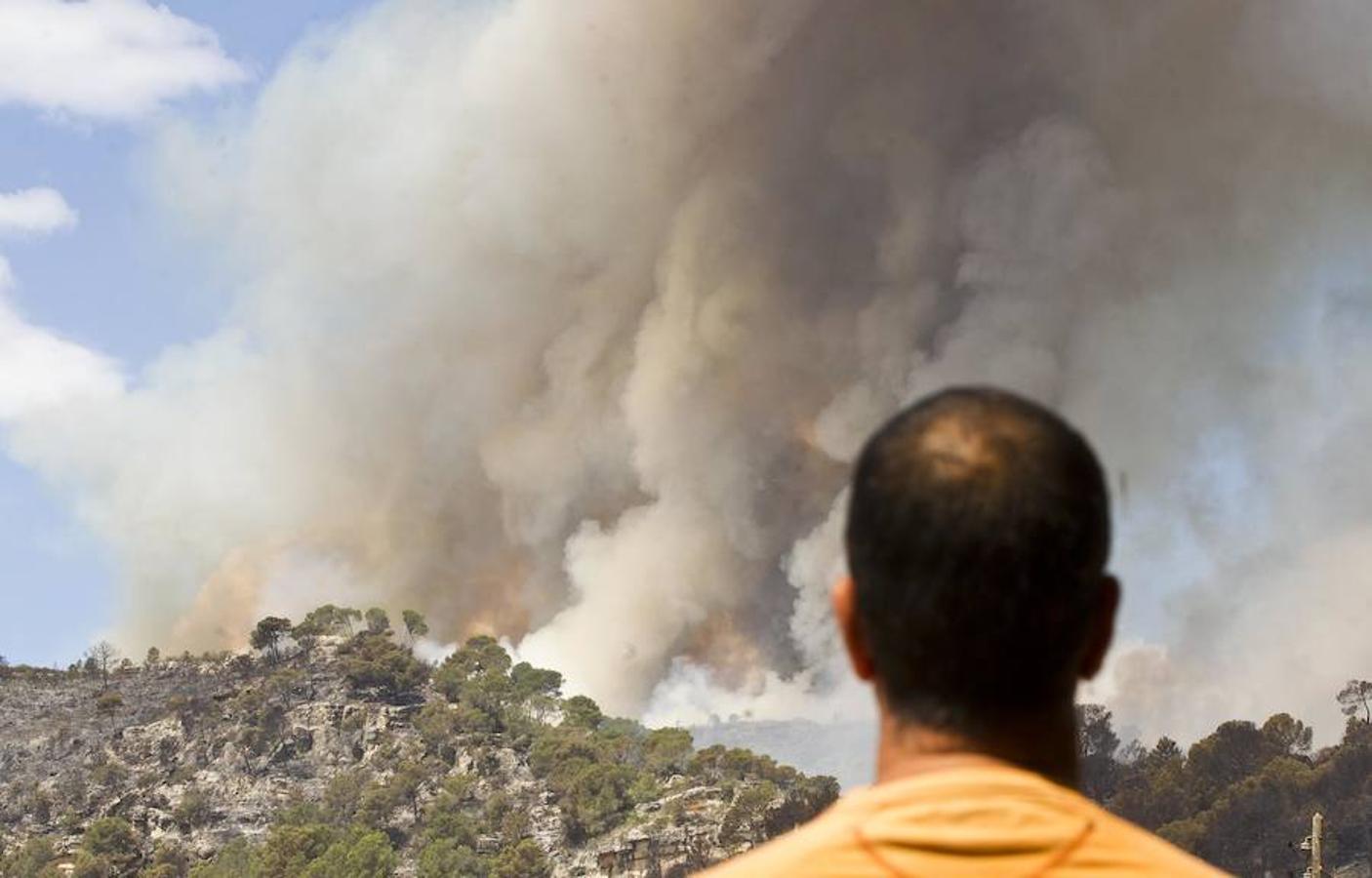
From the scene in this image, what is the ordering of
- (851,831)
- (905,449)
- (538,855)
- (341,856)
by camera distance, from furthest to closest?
(538,855) < (341,856) < (905,449) < (851,831)

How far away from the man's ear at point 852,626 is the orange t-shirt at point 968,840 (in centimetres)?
36

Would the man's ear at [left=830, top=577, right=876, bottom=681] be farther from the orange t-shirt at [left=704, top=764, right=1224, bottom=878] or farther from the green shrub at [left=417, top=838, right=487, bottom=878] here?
the green shrub at [left=417, top=838, right=487, bottom=878]

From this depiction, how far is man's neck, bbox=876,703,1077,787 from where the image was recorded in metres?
3.85

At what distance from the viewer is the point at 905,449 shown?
3.86m

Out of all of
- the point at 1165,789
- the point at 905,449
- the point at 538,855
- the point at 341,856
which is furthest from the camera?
the point at 538,855

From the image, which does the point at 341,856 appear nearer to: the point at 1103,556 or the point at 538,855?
the point at 538,855

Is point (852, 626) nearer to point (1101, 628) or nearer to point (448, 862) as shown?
point (1101, 628)

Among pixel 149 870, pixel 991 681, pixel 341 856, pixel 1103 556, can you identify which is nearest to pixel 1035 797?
pixel 991 681

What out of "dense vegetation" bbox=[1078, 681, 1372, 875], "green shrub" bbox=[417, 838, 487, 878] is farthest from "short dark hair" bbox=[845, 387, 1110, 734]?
"green shrub" bbox=[417, 838, 487, 878]

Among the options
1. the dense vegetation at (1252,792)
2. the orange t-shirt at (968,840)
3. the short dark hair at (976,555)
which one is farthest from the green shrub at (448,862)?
the orange t-shirt at (968,840)

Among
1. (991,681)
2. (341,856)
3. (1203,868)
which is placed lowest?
(1203,868)

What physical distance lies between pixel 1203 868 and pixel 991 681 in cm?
50

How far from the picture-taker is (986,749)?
3869mm

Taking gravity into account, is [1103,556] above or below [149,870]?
below
